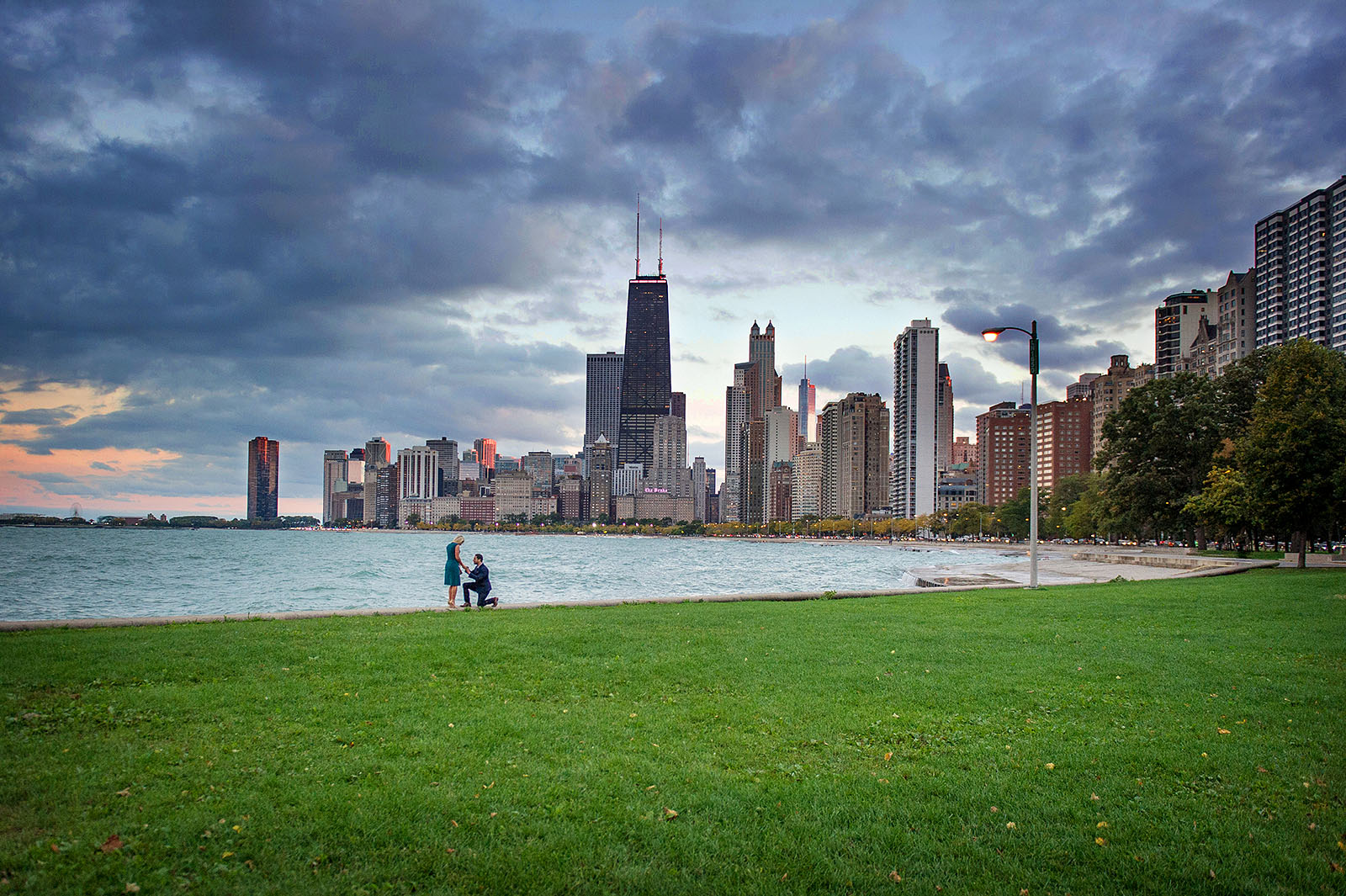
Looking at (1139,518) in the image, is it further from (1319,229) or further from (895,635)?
(1319,229)

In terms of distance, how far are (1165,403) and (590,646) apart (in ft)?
206

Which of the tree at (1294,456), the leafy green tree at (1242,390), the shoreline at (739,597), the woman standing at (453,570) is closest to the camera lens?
the shoreline at (739,597)

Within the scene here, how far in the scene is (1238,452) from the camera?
121 feet

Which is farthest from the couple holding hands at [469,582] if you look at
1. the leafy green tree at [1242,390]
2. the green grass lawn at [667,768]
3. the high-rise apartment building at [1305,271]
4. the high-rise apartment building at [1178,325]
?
the high-rise apartment building at [1178,325]

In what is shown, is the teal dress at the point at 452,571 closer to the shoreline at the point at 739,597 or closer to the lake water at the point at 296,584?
the shoreline at the point at 739,597

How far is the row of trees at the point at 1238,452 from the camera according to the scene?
32.2 metres

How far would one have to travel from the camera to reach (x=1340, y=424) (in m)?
32.2

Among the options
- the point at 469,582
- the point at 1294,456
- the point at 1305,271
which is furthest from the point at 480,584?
the point at 1305,271

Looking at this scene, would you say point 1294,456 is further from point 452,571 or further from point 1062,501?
point 1062,501

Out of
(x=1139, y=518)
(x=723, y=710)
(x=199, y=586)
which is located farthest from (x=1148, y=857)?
(x=1139, y=518)

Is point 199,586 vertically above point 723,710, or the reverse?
point 723,710

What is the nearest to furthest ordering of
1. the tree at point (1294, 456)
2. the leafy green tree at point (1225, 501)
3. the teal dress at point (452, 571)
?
the teal dress at point (452, 571), the tree at point (1294, 456), the leafy green tree at point (1225, 501)

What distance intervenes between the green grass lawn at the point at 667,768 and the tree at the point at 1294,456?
84.6ft

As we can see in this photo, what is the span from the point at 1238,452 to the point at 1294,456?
495cm
